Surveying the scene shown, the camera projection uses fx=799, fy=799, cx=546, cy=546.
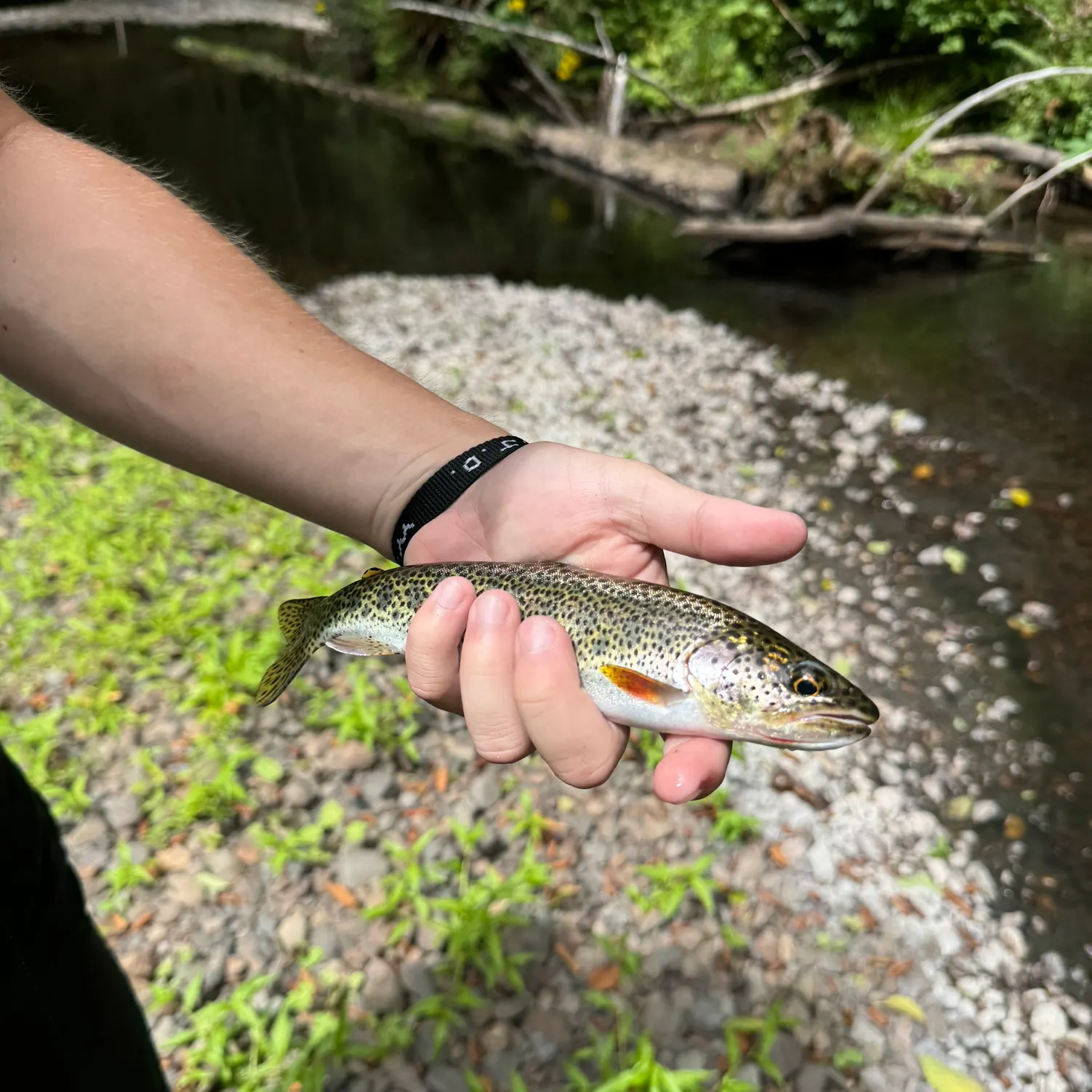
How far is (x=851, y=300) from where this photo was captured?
11.7 meters

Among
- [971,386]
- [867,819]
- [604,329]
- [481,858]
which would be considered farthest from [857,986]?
[604,329]

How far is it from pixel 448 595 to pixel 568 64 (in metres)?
21.5

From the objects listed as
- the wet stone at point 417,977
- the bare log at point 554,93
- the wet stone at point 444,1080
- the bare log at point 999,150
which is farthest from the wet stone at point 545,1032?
the bare log at point 554,93

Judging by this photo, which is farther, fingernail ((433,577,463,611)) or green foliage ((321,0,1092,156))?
green foliage ((321,0,1092,156))

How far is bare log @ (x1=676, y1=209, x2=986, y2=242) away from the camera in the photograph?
39.0 ft

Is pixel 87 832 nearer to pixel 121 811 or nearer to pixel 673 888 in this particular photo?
pixel 121 811

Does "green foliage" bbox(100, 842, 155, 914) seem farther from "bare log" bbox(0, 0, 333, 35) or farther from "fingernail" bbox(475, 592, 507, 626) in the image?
"bare log" bbox(0, 0, 333, 35)

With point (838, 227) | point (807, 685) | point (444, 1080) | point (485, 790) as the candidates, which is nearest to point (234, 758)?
point (485, 790)

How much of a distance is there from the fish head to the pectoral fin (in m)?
1.09

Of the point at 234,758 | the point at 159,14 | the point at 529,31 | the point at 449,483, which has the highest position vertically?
the point at 159,14

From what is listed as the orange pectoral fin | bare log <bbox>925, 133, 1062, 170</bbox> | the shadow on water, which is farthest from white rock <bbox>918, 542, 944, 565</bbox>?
bare log <bbox>925, 133, 1062, 170</bbox>

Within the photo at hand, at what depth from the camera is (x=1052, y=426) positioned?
27.7ft

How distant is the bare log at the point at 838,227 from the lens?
11.9 metres

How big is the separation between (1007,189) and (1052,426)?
7.00 meters
